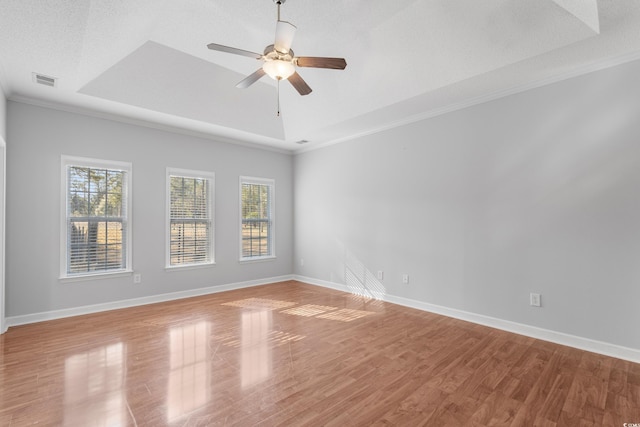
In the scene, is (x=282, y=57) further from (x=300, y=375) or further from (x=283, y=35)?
(x=300, y=375)

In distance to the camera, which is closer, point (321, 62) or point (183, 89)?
point (321, 62)

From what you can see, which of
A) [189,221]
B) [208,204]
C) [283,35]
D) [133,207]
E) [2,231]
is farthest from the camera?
[208,204]

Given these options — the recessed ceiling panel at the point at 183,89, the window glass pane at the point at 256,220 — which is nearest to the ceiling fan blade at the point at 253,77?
the recessed ceiling panel at the point at 183,89

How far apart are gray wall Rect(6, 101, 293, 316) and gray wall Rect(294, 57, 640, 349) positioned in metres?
2.35

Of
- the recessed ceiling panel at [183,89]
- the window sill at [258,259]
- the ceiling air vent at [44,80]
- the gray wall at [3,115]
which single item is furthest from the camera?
the window sill at [258,259]

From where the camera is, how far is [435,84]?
11.7 ft

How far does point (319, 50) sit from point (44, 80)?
3.10 m

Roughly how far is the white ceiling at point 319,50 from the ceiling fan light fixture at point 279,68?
711mm

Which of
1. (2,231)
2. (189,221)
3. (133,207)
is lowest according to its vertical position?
(2,231)

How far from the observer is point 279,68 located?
254 cm

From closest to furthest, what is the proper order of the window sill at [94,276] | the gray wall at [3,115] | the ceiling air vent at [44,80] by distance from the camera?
the ceiling air vent at [44,80] < the gray wall at [3,115] < the window sill at [94,276]

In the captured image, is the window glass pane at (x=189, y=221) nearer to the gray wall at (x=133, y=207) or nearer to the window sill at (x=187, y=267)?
the window sill at (x=187, y=267)

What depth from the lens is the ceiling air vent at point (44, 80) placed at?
10.9 ft

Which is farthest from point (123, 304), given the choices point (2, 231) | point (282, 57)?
point (282, 57)
